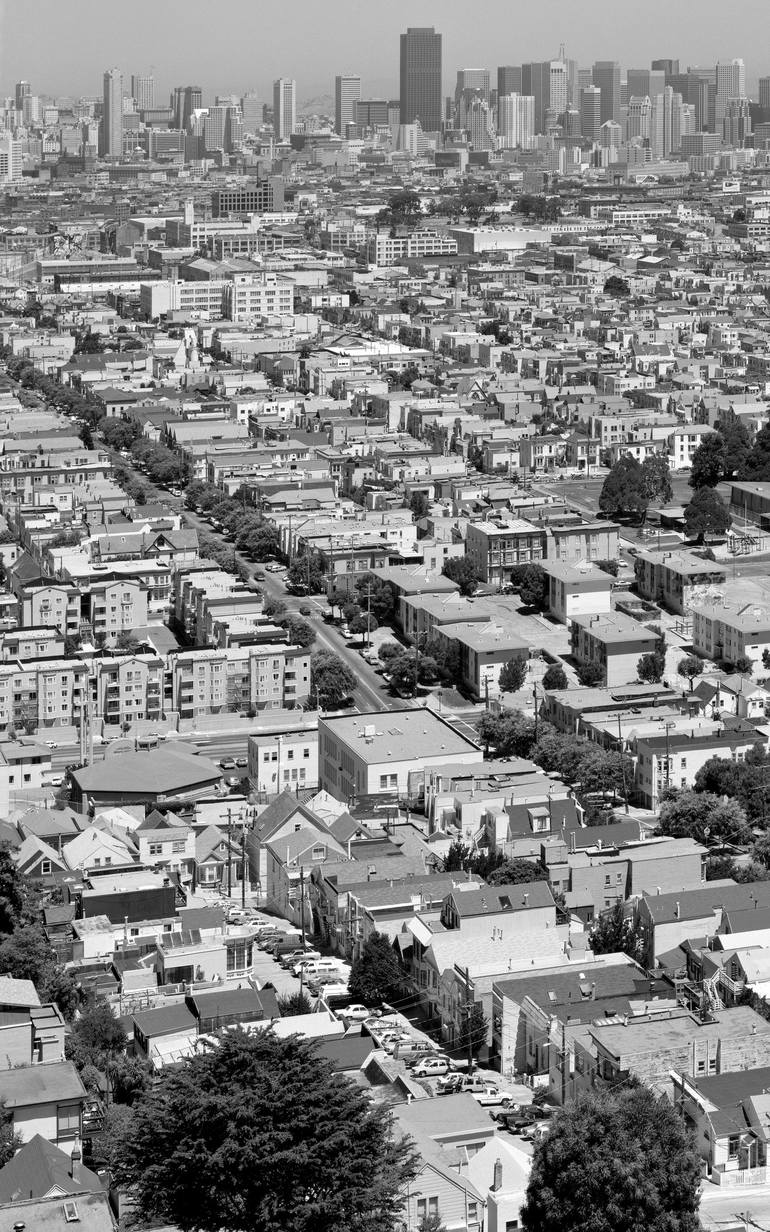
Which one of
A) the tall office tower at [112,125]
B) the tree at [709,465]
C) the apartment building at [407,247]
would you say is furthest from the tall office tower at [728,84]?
the tree at [709,465]

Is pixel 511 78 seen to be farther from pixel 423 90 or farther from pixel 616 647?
pixel 616 647

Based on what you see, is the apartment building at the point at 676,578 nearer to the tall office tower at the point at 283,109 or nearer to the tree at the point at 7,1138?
the tree at the point at 7,1138

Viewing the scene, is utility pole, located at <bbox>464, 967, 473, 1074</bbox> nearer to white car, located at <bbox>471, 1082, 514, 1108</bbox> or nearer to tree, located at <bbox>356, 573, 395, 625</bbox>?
white car, located at <bbox>471, 1082, 514, 1108</bbox>

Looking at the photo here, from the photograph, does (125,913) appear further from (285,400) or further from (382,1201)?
(285,400)

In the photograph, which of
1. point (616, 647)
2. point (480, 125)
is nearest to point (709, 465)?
point (616, 647)

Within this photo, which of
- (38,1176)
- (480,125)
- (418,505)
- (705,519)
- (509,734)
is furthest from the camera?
(480,125)

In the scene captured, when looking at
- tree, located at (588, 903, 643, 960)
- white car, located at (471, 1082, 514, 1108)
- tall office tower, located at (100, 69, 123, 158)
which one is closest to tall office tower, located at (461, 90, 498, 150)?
tall office tower, located at (100, 69, 123, 158)
